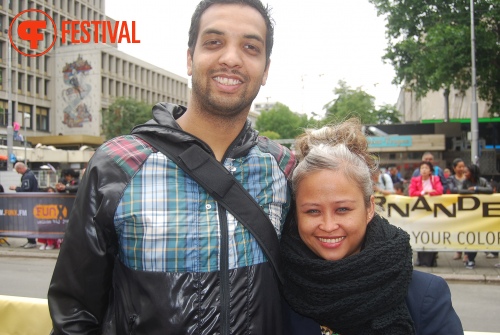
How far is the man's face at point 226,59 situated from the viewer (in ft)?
6.62

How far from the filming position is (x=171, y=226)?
179 centimetres

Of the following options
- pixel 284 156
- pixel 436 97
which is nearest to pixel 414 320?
pixel 284 156

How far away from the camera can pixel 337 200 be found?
1.98 m

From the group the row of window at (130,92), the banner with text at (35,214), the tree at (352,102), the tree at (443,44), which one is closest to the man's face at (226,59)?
the banner with text at (35,214)

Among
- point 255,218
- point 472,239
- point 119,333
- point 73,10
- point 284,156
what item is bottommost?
point 472,239

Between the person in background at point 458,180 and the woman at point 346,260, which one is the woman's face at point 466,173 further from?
the woman at point 346,260

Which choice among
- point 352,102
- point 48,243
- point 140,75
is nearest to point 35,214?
point 48,243

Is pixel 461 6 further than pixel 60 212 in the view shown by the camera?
Yes

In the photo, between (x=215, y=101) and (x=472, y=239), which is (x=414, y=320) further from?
(x=472, y=239)

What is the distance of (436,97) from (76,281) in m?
54.5

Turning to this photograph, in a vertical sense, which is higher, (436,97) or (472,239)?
(436,97)

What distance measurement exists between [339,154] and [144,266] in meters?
0.91

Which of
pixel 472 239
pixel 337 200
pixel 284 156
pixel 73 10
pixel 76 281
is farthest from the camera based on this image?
pixel 73 10

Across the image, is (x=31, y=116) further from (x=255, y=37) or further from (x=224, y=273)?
(x=224, y=273)
